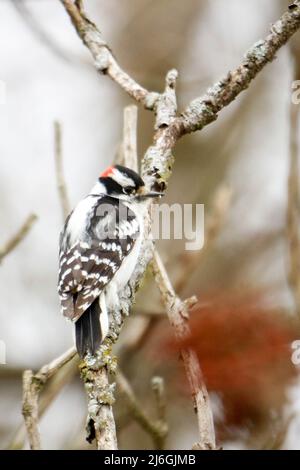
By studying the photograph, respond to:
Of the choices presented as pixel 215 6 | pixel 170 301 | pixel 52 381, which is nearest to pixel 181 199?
pixel 215 6

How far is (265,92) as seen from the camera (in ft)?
22.5

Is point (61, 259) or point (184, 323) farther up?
point (61, 259)

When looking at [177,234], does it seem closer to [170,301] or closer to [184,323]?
[170,301]

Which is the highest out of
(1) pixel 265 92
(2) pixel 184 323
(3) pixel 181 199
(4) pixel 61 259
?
(1) pixel 265 92

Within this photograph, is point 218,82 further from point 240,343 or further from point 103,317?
point 240,343

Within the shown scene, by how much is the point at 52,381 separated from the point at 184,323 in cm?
211

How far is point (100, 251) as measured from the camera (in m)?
4.18

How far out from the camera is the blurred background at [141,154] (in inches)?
196

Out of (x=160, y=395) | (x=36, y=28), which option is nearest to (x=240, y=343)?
(x=160, y=395)

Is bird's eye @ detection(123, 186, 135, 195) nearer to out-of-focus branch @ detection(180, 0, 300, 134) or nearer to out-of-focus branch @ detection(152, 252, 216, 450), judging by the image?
out-of-focus branch @ detection(180, 0, 300, 134)
